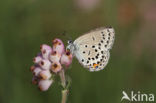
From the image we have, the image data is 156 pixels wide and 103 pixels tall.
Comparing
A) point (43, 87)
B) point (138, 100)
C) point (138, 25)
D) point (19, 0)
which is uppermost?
point (19, 0)

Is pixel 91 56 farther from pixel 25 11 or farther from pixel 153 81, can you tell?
pixel 25 11

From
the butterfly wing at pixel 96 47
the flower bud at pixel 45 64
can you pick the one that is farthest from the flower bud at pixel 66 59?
the butterfly wing at pixel 96 47

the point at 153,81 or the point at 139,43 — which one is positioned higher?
the point at 139,43

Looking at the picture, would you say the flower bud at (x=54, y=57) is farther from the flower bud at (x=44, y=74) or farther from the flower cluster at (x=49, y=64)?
the flower bud at (x=44, y=74)

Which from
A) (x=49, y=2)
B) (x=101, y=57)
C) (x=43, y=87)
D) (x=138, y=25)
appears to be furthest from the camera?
(x=49, y=2)

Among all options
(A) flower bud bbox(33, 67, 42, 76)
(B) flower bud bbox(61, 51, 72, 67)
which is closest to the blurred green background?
(A) flower bud bbox(33, 67, 42, 76)

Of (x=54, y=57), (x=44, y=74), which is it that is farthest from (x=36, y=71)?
(x=54, y=57)

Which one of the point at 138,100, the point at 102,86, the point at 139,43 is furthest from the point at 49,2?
the point at 138,100

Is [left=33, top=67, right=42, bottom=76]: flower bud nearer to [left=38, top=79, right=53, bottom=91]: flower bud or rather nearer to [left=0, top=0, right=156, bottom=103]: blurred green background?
[left=38, top=79, right=53, bottom=91]: flower bud
